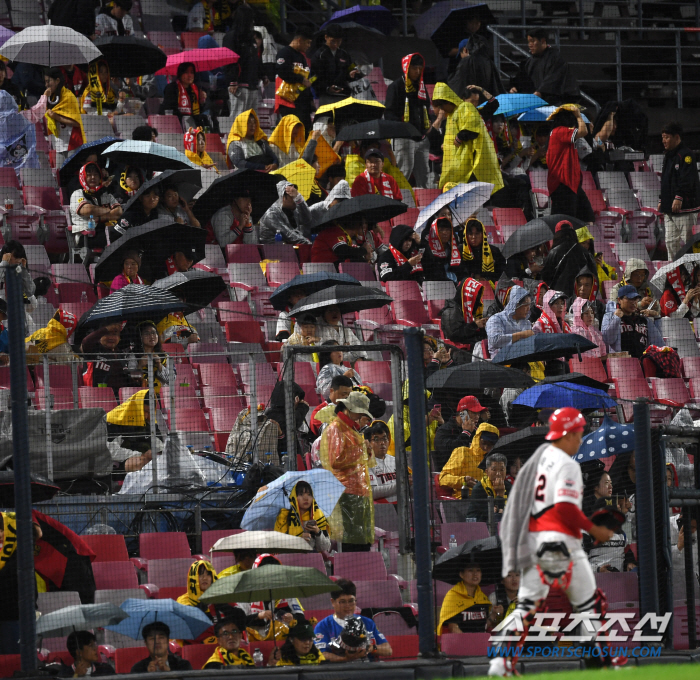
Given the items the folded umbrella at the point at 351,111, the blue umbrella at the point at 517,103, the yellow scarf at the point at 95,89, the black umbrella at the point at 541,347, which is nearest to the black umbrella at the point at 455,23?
the blue umbrella at the point at 517,103

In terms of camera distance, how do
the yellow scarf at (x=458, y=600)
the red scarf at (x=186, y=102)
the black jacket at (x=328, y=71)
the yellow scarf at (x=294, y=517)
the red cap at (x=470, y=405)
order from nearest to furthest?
the yellow scarf at (x=458, y=600)
the yellow scarf at (x=294, y=517)
the red cap at (x=470, y=405)
the red scarf at (x=186, y=102)
the black jacket at (x=328, y=71)

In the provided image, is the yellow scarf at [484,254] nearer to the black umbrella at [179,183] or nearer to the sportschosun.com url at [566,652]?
the black umbrella at [179,183]

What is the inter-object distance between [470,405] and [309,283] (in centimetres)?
200

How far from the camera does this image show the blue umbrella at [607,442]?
28.8ft

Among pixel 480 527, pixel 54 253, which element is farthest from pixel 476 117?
pixel 480 527

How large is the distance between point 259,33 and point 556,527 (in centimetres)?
1230

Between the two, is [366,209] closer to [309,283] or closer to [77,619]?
[309,283]

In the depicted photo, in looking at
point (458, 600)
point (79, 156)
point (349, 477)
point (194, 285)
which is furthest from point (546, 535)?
point (79, 156)

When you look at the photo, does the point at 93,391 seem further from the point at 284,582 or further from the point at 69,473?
the point at 284,582

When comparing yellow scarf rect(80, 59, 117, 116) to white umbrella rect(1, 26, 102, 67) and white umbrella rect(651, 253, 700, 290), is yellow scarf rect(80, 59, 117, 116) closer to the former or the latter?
white umbrella rect(1, 26, 102, 67)

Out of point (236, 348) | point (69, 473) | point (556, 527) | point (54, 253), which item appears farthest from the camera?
point (54, 253)

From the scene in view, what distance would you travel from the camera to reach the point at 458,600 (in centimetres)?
803

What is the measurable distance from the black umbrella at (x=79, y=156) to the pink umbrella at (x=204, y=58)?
275cm

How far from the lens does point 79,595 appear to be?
793cm
